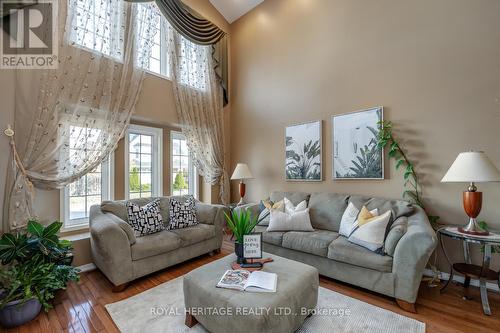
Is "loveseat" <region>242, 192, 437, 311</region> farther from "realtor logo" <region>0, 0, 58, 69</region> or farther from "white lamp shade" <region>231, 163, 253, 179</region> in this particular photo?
"realtor logo" <region>0, 0, 58, 69</region>

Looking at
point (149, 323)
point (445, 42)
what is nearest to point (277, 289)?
point (149, 323)

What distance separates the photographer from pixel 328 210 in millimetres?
3055

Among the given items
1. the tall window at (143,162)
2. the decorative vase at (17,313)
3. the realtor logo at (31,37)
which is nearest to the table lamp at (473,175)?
the decorative vase at (17,313)

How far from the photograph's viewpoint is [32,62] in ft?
8.05

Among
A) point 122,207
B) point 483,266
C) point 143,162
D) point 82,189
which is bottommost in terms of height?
point 483,266

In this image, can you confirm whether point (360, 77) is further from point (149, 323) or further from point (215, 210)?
point (149, 323)

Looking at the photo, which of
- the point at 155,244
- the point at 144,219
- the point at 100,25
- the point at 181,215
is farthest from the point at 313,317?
the point at 100,25

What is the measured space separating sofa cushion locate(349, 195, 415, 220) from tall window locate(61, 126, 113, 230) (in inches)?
138

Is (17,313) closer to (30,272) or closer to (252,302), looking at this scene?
(30,272)

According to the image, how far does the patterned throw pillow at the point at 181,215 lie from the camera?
10.2 ft

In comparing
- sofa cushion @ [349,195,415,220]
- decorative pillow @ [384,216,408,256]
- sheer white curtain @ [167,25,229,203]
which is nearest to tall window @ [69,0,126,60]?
sheer white curtain @ [167,25,229,203]

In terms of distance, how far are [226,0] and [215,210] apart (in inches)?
163

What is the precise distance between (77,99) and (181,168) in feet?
6.59

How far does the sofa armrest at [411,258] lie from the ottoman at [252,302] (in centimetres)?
84
